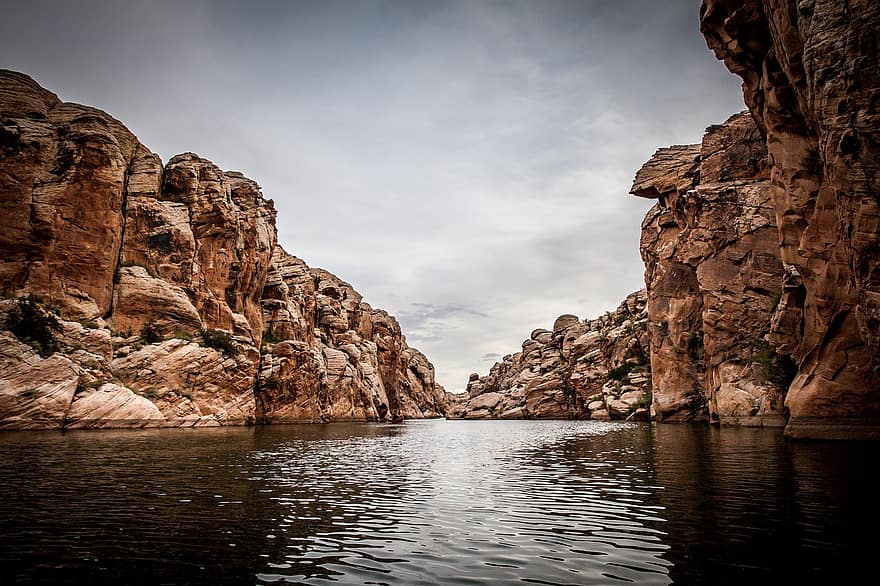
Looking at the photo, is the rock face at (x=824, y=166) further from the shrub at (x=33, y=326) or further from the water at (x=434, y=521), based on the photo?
the shrub at (x=33, y=326)

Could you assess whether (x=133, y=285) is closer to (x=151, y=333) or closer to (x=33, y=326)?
(x=151, y=333)

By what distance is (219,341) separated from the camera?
73.2 metres

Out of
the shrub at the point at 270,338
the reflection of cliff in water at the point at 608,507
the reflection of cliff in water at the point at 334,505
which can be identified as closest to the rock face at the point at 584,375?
the shrub at the point at 270,338

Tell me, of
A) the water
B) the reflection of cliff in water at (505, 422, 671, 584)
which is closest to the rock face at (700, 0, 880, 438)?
the water

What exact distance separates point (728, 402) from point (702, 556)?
186 feet

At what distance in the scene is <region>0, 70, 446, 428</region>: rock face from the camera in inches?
2042

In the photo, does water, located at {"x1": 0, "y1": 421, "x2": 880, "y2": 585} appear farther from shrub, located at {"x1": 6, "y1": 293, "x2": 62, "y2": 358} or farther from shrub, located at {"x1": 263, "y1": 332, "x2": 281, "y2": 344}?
shrub, located at {"x1": 263, "y1": 332, "x2": 281, "y2": 344}

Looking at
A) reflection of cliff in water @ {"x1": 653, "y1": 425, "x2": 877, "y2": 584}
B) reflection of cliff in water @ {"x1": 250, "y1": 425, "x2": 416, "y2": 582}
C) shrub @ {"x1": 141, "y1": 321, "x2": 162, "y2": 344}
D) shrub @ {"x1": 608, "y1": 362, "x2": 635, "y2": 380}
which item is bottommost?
reflection of cliff in water @ {"x1": 250, "y1": 425, "x2": 416, "y2": 582}

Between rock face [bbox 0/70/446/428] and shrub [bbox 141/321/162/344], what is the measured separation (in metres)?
0.14

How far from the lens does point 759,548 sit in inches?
444

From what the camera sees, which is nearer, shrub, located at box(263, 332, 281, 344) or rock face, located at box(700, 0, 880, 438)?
rock face, located at box(700, 0, 880, 438)

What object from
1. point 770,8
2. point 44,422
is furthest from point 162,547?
point 44,422

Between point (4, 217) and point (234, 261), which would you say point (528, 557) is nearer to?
point (4, 217)

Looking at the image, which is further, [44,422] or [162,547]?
[44,422]
